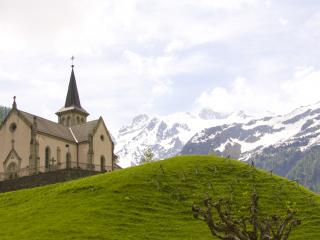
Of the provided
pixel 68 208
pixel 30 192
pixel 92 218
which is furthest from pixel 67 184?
pixel 92 218

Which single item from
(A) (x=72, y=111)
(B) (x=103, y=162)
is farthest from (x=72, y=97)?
(B) (x=103, y=162)

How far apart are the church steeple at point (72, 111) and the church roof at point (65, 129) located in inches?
615

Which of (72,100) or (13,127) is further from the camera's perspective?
(72,100)

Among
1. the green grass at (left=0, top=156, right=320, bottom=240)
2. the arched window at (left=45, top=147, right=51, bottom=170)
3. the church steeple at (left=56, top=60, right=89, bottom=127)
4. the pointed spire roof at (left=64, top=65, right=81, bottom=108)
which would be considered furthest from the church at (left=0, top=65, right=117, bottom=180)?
the green grass at (left=0, top=156, right=320, bottom=240)

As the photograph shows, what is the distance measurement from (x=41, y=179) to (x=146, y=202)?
104ft

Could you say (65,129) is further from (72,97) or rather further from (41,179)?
(41,179)

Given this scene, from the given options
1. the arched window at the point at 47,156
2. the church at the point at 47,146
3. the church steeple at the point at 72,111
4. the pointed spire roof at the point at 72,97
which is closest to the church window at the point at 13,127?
the church at the point at 47,146

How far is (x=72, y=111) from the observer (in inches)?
5714

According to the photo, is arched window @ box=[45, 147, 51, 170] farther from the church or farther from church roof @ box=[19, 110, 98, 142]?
church roof @ box=[19, 110, 98, 142]

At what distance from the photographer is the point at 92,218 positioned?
6350 cm

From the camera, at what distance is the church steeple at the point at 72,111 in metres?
145

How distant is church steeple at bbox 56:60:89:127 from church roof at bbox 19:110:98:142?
615 inches

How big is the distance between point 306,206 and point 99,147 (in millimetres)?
59648

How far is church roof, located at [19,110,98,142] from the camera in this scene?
4642 inches
